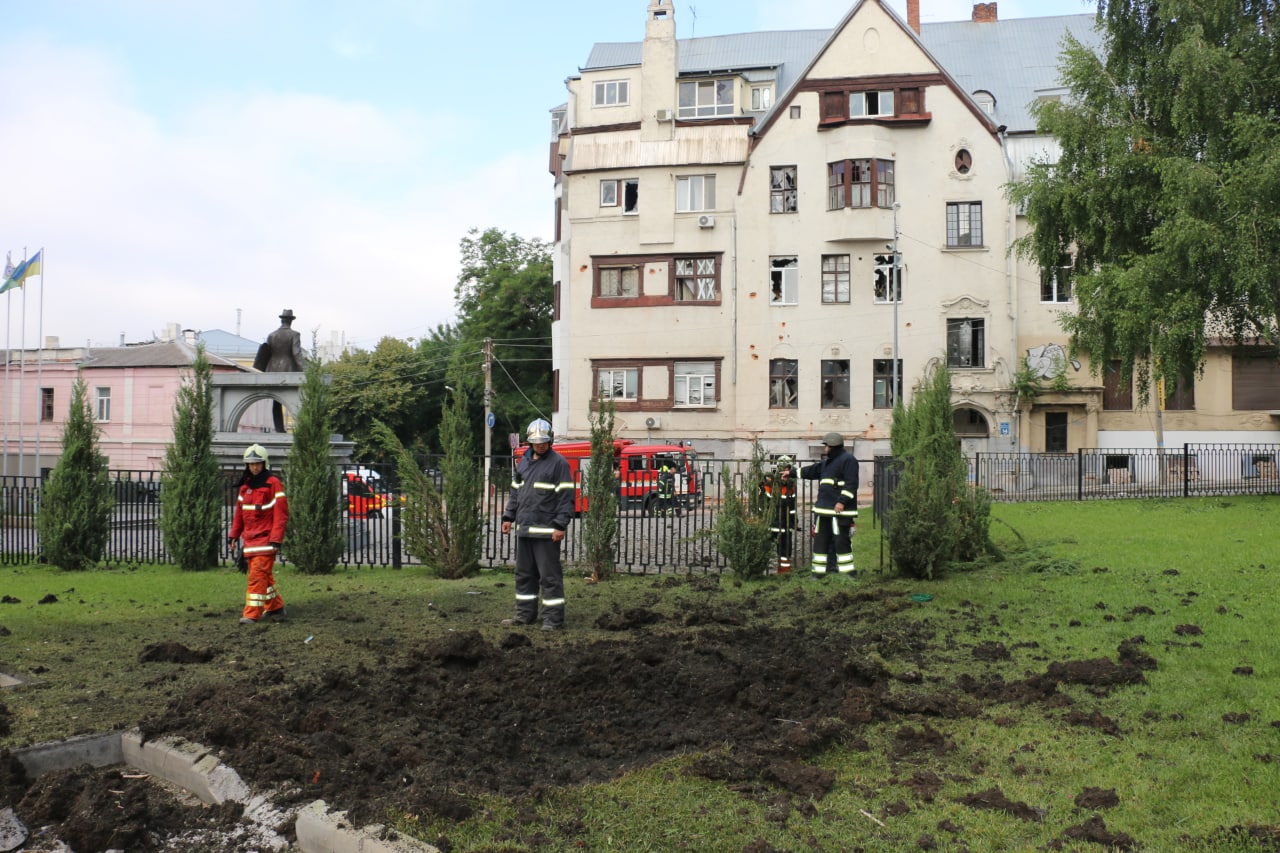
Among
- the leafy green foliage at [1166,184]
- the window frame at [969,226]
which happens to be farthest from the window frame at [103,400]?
the leafy green foliage at [1166,184]

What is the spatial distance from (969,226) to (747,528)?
29.9 meters

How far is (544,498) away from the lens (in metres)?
10.9

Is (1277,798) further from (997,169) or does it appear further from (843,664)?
(997,169)

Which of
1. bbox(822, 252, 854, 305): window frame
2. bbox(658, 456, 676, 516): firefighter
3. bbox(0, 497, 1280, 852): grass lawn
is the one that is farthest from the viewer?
bbox(822, 252, 854, 305): window frame

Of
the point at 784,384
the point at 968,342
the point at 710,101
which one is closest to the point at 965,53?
the point at 710,101

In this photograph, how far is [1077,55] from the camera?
27.3 meters

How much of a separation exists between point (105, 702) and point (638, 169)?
36.6m

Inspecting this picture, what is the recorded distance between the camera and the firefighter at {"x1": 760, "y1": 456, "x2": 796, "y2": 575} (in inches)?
570

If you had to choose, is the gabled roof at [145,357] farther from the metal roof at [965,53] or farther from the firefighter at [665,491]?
the firefighter at [665,491]

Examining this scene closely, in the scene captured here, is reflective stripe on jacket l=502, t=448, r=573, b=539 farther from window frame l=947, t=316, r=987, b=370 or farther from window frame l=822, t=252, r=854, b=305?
window frame l=947, t=316, r=987, b=370

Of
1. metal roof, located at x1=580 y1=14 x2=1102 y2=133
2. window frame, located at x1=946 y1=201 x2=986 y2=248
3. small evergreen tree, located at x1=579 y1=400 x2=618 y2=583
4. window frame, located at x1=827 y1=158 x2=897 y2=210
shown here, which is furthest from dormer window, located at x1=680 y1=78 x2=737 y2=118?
small evergreen tree, located at x1=579 y1=400 x2=618 y2=583

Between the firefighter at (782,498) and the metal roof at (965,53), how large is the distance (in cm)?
3221

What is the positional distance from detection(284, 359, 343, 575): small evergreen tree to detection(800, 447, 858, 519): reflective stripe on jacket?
7.23 metres

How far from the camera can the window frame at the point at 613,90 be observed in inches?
1683
